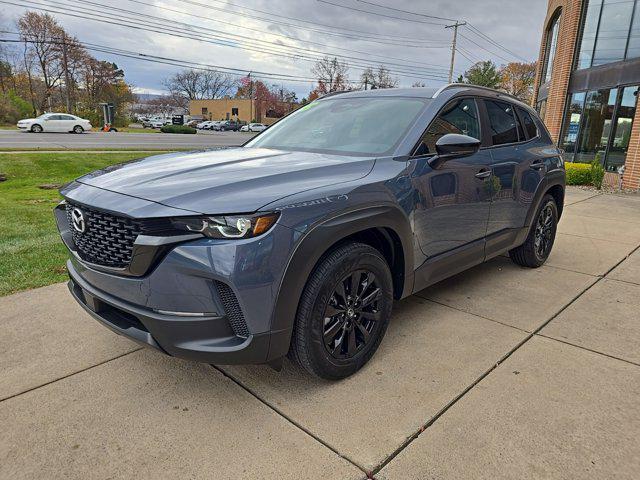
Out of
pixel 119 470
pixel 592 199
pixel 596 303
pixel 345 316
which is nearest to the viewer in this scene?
pixel 119 470

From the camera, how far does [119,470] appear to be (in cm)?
204

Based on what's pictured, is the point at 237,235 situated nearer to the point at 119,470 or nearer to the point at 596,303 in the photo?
the point at 119,470

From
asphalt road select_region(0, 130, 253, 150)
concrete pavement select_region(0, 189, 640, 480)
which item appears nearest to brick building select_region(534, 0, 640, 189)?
asphalt road select_region(0, 130, 253, 150)

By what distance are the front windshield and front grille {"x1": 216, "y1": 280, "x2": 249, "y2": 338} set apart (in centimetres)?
140

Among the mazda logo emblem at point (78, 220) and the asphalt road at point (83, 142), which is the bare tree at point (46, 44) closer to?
the asphalt road at point (83, 142)

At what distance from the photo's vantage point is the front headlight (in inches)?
Answer: 82.0

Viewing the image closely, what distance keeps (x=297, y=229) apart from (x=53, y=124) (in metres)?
35.5

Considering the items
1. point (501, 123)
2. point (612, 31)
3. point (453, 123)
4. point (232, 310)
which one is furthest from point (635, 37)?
point (232, 310)

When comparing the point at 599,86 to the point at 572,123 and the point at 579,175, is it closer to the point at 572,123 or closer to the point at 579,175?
the point at 572,123

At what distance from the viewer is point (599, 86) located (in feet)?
46.6

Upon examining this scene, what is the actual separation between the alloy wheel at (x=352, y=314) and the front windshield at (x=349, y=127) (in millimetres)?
888

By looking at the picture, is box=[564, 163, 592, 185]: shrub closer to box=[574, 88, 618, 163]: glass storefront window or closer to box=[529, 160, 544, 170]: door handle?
box=[574, 88, 618, 163]: glass storefront window

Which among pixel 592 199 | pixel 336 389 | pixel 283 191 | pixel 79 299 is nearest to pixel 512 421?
pixel 336 389

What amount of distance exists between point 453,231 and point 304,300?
1.50 meters
